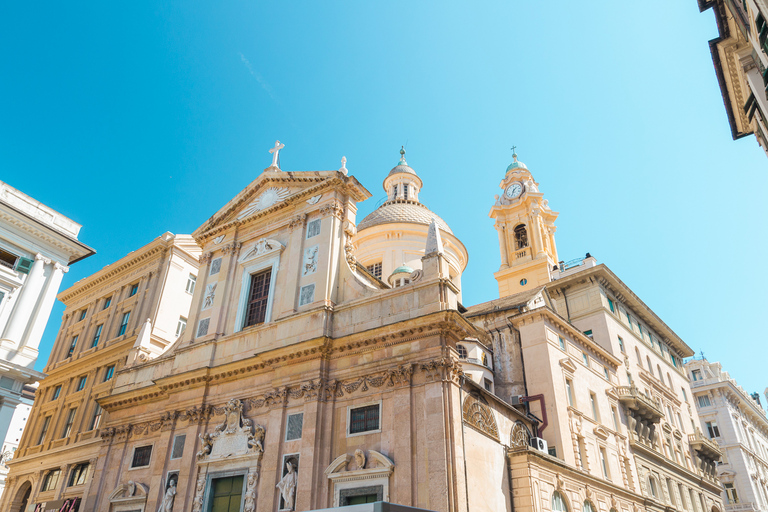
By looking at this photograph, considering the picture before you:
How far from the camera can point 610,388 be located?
33188mm

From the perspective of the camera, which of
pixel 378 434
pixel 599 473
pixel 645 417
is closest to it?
pixel 378 434

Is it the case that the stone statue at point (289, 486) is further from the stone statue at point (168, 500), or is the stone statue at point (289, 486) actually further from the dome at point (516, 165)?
the dome at point (516, 165)

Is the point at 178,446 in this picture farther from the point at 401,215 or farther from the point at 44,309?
the point at 401,215

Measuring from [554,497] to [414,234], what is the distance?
20462 millimetres

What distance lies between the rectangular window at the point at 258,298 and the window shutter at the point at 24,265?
32.5ft

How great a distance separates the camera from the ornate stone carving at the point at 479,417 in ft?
62.1

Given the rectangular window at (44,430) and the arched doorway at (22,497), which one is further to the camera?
the rectangular window at (44,430)

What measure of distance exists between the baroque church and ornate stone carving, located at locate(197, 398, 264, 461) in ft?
0.19

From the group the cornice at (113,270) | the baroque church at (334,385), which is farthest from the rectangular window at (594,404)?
the cornice at (113,270)

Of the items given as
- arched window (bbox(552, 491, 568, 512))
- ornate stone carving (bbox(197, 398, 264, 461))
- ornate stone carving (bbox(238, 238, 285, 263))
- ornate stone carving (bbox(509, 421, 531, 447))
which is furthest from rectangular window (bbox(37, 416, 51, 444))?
arched window (bbox(552, 491, 568, 512))

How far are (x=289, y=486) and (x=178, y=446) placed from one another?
6.81 metres

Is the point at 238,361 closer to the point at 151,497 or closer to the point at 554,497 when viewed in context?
the point at 151,497

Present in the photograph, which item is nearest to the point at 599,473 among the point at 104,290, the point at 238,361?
the point at 238,361

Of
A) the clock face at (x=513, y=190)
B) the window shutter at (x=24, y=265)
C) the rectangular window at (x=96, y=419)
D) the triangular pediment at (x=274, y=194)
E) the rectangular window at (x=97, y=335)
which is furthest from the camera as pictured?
the clock face at (x=513, y=190)
